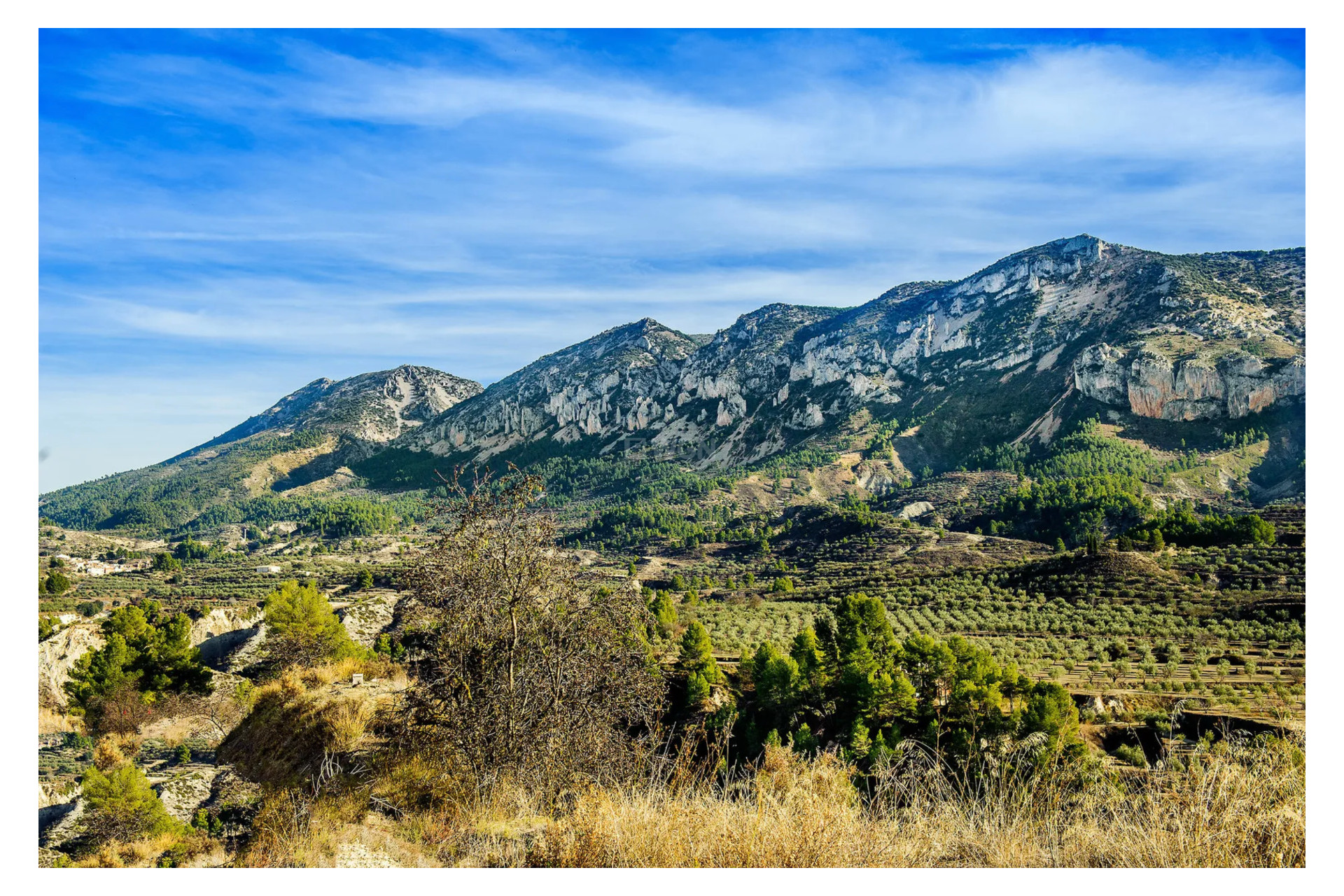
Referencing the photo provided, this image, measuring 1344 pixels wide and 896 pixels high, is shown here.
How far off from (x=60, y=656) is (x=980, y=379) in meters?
146

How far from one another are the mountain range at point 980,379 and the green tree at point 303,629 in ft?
135

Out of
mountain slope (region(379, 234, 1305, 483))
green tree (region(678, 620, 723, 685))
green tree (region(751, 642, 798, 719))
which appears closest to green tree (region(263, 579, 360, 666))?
green tree (region(678, 620, 723, 685))

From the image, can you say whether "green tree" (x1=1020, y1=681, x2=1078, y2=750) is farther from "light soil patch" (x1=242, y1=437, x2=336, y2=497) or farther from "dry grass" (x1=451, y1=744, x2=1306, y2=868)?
"light soil patch" (x1=242, y1=437, x2=336, y2=497)

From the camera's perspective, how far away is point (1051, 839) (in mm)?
3904

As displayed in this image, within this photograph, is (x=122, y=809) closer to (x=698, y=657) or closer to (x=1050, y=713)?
(x=698, y=657)

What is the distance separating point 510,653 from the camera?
6.18 meters

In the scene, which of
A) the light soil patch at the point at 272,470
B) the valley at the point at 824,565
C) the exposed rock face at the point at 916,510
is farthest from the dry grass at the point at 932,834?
the light soil patch at the point at 272,470

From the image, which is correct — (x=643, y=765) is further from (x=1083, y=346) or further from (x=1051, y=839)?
(x=1083, y=346)

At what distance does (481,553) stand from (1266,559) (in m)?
45.6

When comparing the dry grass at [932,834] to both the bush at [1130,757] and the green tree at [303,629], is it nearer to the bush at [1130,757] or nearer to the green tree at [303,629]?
the bush at [1130,757]

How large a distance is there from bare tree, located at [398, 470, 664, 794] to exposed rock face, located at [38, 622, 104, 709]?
3123cm

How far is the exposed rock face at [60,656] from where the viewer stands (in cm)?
2903

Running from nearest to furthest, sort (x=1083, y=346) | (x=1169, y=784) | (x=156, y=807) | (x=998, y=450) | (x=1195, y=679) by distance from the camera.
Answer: (x=1169, y=784), (x=156, y=807), (x=1195, y=679), (x=998, y=450), (x=1083, y=346)
